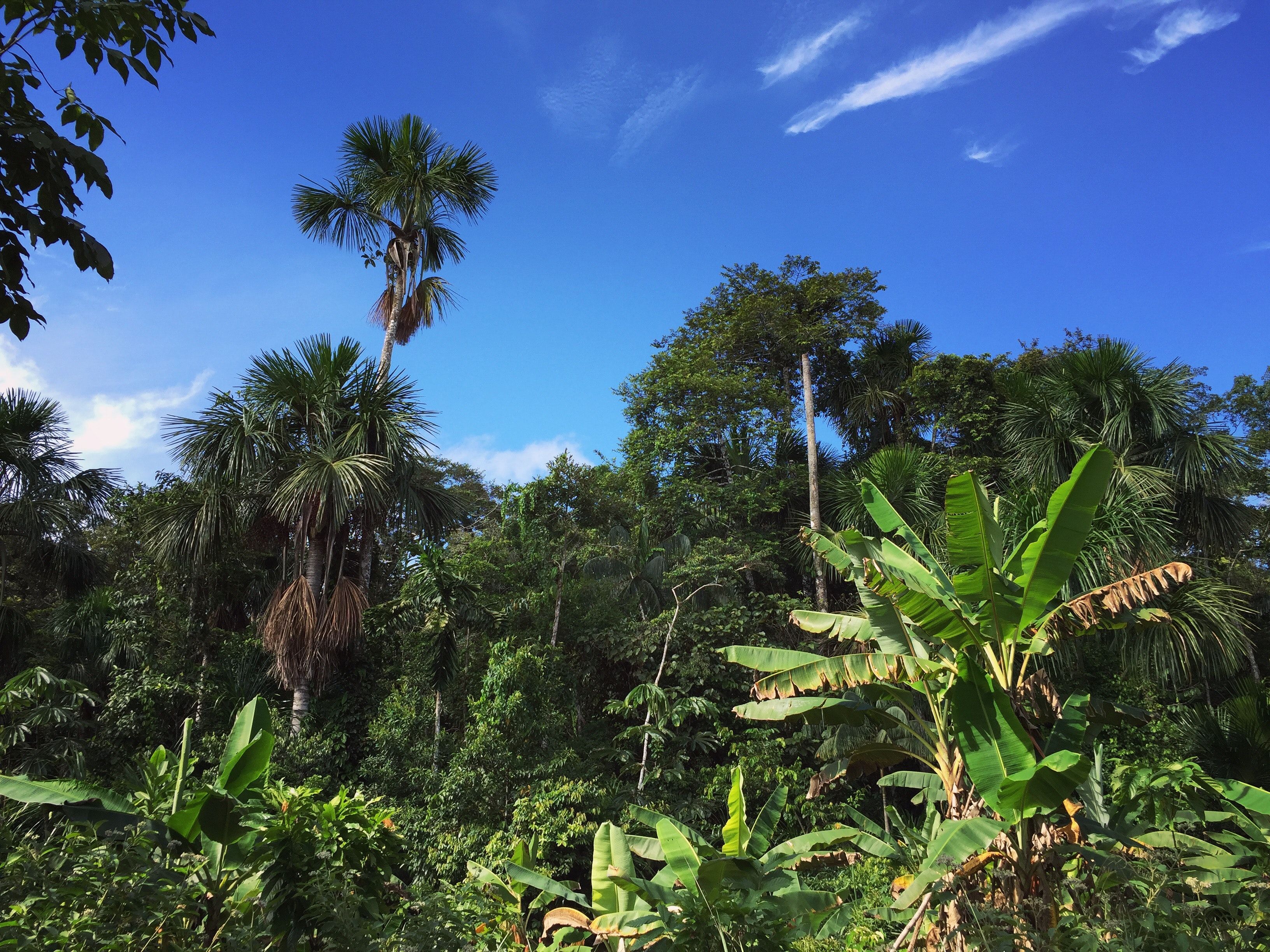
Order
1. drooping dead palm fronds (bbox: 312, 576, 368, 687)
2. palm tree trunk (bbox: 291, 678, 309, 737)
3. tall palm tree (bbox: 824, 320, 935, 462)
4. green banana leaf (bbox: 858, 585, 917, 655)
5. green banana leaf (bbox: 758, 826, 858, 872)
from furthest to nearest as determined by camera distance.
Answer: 1. tall palm tree (bbox: 824, 320, 935, 462)
2. drooping dead palm fronds (bbox: 312, 576, 368, 687)
3. palm tree trunk (bbox: 291, 678, 309, 737)
4. green banana leaf (bbox: 858, 585, 917, 655)
5. green banana leaf (bbox: 758, 826, 858, 872)

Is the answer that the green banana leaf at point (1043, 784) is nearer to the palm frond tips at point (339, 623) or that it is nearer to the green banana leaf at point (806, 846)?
the green banana leaf at point (806, 846)

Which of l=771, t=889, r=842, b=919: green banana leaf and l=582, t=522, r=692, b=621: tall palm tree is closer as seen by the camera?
l=771, t=889, r=842, b=919: green banana leaf

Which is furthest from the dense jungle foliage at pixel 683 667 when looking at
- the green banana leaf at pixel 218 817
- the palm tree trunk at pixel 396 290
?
the palm tree trunk at pixel 396 290

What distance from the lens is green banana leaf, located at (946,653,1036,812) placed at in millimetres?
4668

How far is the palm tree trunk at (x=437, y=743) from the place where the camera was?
1138 cm

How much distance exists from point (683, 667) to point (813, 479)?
5342mm

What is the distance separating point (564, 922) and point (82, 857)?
312cm

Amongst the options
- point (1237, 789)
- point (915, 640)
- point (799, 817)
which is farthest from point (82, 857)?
point (799, 817)

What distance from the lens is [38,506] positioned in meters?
11.9

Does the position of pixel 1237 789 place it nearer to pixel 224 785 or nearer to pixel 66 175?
pixel 224 785

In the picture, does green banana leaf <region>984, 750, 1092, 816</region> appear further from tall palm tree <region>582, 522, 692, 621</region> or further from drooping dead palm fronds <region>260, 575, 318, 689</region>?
tall palm tree <region>582, 522, 692, 621</region>

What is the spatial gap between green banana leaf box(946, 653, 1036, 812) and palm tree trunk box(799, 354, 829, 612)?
377 inches

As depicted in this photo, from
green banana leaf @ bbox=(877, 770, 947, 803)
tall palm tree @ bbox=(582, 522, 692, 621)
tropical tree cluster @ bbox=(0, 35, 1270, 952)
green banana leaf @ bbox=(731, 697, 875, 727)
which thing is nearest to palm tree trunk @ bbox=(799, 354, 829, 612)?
tropical tree cluster @ bbox=(0, 35, 1270, 952)

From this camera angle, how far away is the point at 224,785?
4387 mm
